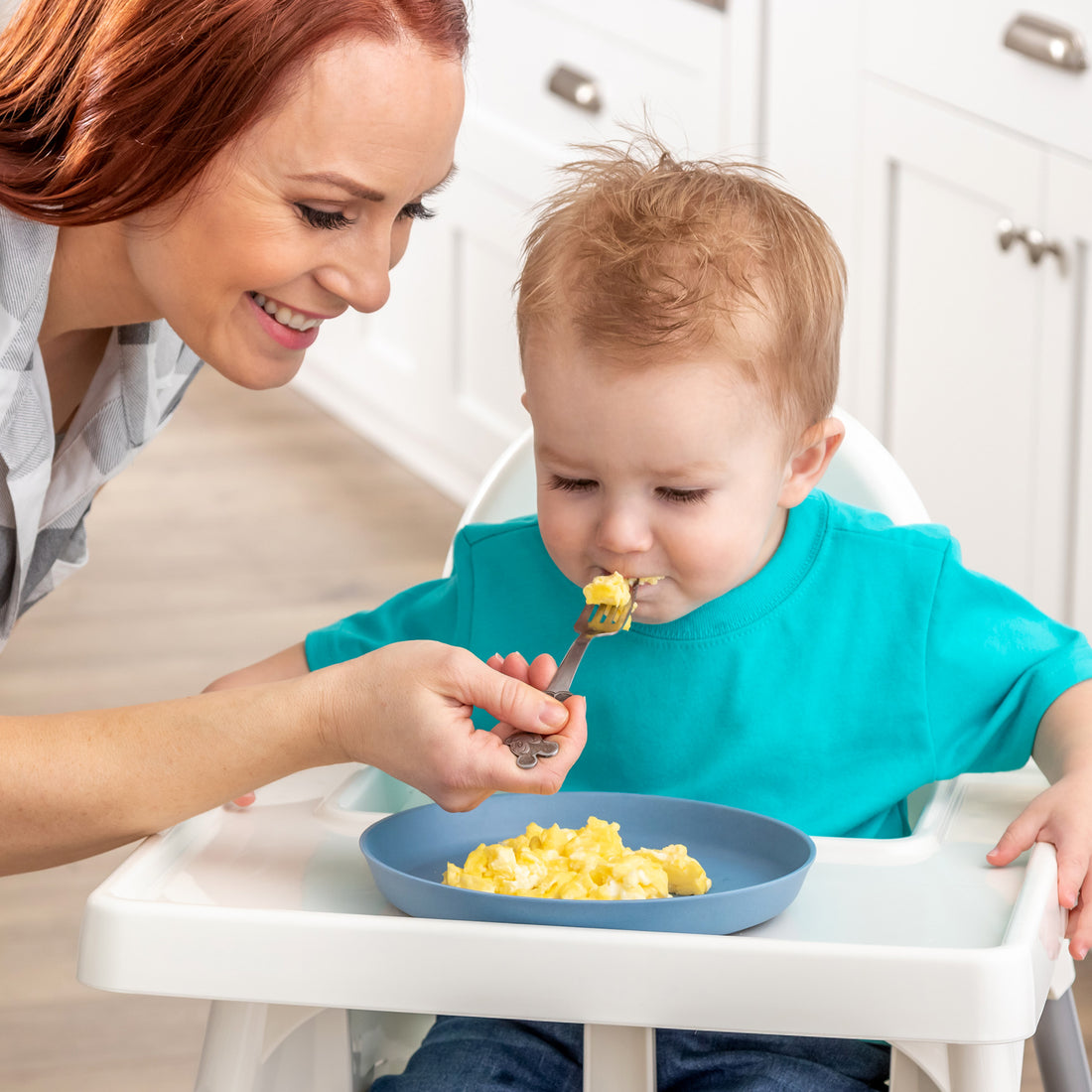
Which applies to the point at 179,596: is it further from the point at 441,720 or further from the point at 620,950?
the point at 620,950

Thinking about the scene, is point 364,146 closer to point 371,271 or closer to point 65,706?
point 371,271

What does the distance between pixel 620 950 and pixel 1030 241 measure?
1331mm

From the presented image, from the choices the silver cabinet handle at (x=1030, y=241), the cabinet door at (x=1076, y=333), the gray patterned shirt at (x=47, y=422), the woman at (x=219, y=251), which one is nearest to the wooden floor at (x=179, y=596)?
the cabinet door at (x=1076, y=333)

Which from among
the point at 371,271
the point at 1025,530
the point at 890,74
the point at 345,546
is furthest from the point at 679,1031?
the point at 345,546

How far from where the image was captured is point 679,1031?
96cm

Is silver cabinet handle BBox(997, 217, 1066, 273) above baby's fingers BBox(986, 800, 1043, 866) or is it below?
above

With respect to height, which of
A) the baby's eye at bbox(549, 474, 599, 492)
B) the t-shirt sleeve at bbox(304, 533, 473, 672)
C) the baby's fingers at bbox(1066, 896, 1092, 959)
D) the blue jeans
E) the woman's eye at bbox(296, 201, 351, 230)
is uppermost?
the woman's eye at bbox(296, 201, 351, 230)

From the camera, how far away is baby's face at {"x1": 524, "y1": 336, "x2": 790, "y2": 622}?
3.15 feet

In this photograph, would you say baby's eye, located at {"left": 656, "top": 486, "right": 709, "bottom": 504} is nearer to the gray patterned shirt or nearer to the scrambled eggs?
the scrambled eggs

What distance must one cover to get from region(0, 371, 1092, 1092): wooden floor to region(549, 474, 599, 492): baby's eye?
0.91 m

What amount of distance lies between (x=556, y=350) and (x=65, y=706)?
169 centimetres

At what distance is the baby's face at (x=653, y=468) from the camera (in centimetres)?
96

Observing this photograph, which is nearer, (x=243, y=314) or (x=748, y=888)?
(x=748, y=888)

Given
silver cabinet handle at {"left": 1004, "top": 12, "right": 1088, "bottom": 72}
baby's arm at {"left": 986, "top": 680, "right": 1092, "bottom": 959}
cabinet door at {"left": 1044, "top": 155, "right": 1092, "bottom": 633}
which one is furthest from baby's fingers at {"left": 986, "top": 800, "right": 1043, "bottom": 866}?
silver cabinet handle at {"left": 1004, "top": 12, "right": 1088, "bottom": 72}
